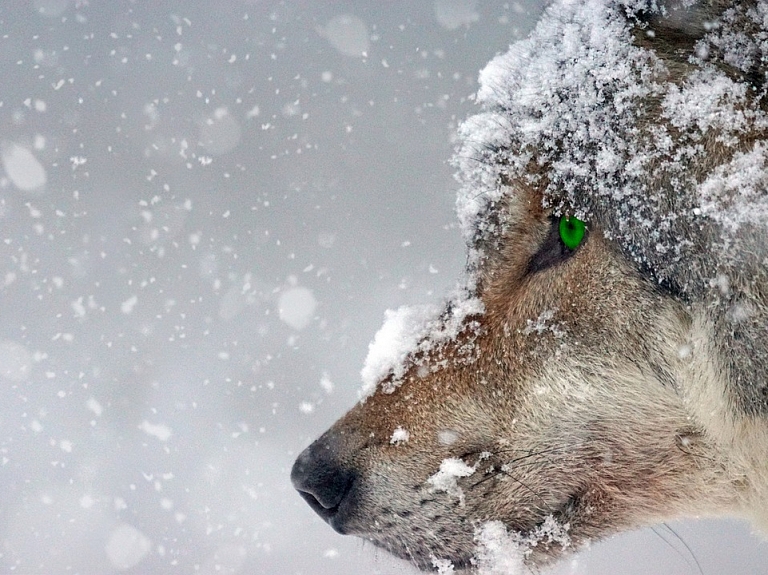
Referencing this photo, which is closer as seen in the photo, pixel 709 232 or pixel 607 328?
pixel 709 232

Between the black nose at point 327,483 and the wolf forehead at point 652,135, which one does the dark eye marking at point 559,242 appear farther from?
the black nose at point 327,483

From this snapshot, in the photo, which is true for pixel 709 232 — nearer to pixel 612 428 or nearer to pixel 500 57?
pixel 612 428

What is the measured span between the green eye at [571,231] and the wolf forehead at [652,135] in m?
0.05

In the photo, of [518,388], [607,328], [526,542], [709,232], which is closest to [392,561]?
[526,542]

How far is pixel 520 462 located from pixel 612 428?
34 centimetres

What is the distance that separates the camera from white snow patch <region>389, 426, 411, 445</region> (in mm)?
2469

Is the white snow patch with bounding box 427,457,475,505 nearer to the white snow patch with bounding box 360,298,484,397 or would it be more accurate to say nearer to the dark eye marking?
the white snow patch with bounding box 360,298,484,397

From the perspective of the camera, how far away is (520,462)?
239cm

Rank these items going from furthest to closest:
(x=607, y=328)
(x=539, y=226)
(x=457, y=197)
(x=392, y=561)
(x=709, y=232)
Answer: (x=457, y=197) < (x=392, y=561) < (x=539, y=226) < (x=607, y=328) < (x=709, y=232)

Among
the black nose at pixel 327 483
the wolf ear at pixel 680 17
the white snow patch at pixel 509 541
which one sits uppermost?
the wolf ear at pixel 680 17

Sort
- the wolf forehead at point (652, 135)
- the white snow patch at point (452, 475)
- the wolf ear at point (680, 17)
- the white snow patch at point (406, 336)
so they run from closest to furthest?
the wolf forehead at point (652, 135) → the wolf ear at point (680, 17) → the white snow patch at point (452, 475) → the white snow patch at point (406, 336)

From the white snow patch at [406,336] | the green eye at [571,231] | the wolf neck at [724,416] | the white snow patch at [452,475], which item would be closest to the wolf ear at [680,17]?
the green eye at [571,231]

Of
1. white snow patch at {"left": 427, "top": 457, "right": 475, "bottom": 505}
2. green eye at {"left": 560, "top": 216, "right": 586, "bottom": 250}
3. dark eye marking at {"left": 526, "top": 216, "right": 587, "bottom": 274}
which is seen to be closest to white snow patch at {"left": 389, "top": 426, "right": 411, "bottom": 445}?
white snow patch at {"left": 427, "top": 457, "right": 475, "bottom": 505}

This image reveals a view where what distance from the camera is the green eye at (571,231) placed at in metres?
2.23
